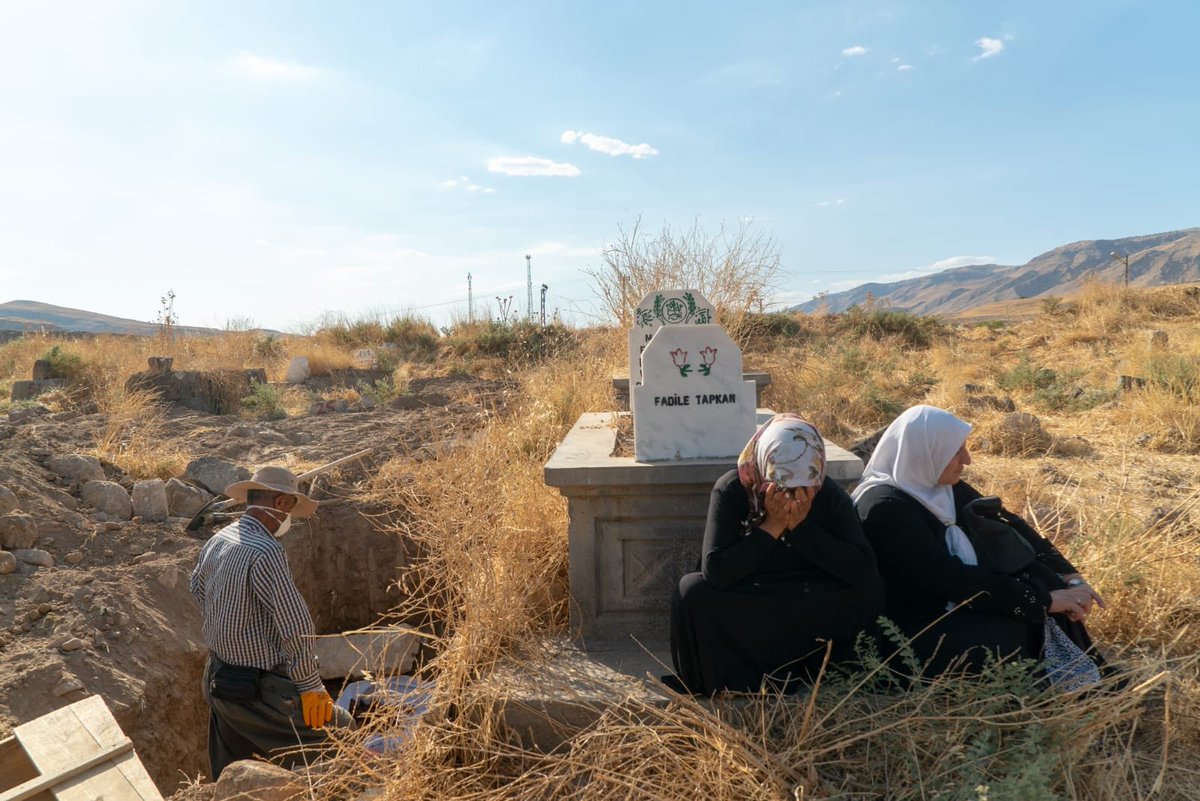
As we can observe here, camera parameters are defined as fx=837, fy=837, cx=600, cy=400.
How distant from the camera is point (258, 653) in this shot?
4.05 meters

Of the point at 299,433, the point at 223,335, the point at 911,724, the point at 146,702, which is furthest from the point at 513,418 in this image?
the point at 223,335

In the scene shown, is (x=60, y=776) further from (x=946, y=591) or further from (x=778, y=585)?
(x=946, y=591)

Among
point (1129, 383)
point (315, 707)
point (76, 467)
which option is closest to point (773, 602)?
point (315, 707)

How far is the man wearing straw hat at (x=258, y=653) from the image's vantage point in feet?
13.1

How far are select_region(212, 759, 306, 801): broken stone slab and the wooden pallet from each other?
240mm

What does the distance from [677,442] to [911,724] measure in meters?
1.70

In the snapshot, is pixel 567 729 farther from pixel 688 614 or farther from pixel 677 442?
pixel 677 442

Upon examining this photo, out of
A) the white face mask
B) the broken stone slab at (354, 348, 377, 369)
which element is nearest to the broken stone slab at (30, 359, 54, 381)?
the broken stone slab at (354, 348, 377, 369)

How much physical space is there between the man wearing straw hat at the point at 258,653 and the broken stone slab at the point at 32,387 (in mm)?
9539

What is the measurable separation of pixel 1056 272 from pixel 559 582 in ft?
492

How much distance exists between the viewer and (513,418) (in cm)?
827

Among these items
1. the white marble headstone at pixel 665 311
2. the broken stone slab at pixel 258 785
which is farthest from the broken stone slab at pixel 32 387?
the broken stone slab at pixel 258 785

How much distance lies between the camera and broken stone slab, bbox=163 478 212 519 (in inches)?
272

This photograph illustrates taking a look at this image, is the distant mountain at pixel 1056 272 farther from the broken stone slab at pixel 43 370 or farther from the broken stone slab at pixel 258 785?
the broken stone slab at pixel 258 785
